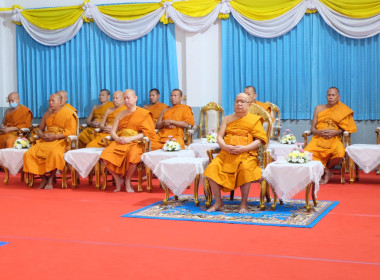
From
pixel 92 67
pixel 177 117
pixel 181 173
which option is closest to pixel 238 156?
pixel 181 173

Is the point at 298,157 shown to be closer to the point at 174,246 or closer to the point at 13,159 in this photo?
the point at 174,246

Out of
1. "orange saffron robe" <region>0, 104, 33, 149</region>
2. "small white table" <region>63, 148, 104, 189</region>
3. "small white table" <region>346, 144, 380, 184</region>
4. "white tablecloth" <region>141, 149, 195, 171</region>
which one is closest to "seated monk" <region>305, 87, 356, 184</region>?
"small white table" <region>346, 144, 380, 184</region>

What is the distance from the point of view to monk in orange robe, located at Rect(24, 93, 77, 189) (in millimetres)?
8586

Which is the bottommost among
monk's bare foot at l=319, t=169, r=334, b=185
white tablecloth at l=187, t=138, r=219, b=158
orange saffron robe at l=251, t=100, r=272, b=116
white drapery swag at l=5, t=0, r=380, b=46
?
monk's bare foot at l=319, t=169, r=334, b=185

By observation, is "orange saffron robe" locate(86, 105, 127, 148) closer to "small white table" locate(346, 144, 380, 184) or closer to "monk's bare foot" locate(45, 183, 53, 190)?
"monk's bare foot" locate(45, 183, 53, 190)

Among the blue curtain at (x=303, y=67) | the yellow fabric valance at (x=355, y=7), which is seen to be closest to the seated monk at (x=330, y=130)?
the blue curtain at (x=303, y=67)

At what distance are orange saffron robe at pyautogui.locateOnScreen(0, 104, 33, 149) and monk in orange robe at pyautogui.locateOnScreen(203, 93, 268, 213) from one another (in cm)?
538

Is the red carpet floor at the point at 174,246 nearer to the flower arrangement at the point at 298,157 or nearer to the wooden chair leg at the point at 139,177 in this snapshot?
the flower arrangement at the point at 298,157

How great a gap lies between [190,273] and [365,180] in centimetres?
556

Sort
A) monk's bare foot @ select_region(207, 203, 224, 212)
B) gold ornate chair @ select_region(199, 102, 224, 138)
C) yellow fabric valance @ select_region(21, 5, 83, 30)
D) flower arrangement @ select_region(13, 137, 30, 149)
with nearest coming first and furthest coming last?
monk's bare foot @ select_region(207, 203, 224, 212) → flower arrangement @ select_region(13, 137, 30, 149) → gold ornate chair @ select_region(199, 102, 224, 138) → yellow fabric valance @ select_region(21, 5, 83, 30)

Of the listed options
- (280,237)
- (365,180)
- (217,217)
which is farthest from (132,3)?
(280,237)

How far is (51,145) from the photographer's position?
8.75 metres

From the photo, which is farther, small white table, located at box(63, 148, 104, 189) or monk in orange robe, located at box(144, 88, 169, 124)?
monk in orange robe, located at box(144, 88, 169, 124)

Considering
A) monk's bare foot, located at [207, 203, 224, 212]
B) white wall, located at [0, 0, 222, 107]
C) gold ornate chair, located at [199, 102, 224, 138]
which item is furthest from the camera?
white wall, located at [0, 0, 222, 107]
